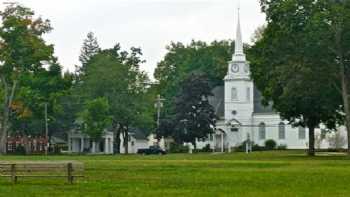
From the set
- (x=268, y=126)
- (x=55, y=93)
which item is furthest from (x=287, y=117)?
(x=268, y=126)

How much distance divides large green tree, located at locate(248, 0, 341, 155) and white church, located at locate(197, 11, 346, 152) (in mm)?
47022

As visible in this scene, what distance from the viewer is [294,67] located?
71.1 m

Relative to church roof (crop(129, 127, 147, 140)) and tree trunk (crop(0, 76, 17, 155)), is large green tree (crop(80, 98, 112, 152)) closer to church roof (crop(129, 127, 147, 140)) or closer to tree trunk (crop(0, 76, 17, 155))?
tree trunk (crop(0, 76, 17, 155))

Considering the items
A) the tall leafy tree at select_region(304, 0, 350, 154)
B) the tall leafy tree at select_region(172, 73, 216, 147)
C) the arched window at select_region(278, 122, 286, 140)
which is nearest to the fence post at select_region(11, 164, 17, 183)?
the tall leafy tree at select_region(304, 0, 350, 154)

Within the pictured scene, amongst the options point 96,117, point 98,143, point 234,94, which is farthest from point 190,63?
point 96,117

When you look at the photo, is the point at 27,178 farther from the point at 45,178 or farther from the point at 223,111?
the point at 223,111

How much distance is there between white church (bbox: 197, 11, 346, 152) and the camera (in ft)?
416

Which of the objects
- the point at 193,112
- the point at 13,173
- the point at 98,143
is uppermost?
the point at 193,112

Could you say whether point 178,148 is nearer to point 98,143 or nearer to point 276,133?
point 276,133

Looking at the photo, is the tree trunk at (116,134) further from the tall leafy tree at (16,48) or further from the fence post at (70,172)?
the fence post at (70,172)

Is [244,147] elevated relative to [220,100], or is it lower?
lower

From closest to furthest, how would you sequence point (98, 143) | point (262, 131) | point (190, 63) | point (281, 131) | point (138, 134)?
point (281, 131) < point (262, 131) < point (98, 143) < point (138, 134) < point (190, 63)

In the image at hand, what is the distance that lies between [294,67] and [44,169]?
41.1 metres

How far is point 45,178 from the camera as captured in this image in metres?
35.5
